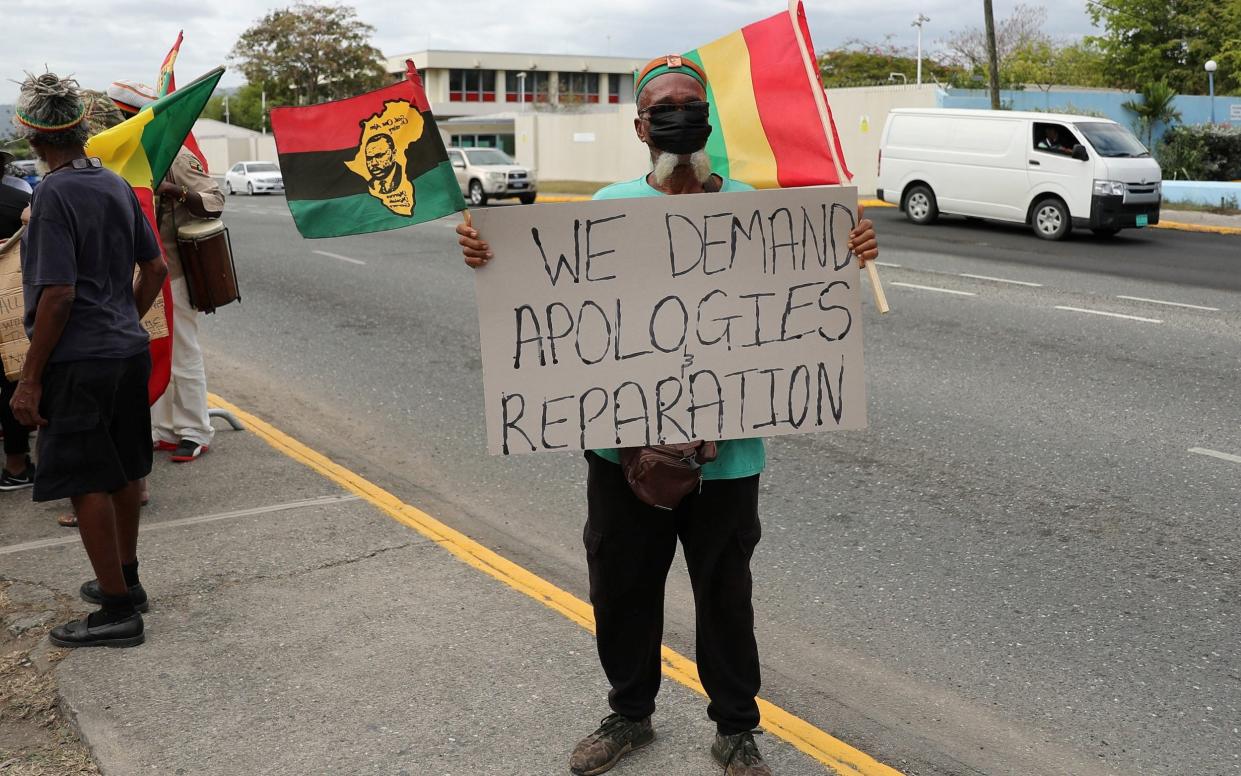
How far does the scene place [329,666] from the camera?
12.7 ft

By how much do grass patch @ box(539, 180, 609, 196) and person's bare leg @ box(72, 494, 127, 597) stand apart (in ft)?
101

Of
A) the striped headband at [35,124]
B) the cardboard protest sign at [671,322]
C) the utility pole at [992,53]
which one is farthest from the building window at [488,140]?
the cardboard protest sign at [671,322]

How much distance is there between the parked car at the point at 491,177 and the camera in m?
31.0

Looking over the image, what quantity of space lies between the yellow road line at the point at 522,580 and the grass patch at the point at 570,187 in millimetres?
28272

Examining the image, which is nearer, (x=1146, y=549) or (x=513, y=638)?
(x=513, y=638)

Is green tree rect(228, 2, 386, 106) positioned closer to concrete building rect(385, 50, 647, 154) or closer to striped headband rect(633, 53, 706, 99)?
concrete building rect(385, 50, 647, 154)

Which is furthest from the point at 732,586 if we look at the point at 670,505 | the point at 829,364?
the point at 829,364

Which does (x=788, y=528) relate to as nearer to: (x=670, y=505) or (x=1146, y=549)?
(x=1146, y=549)

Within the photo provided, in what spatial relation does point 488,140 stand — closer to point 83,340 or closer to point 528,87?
point 528,87

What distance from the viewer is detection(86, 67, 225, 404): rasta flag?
467 centimetres

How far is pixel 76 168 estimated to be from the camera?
152 inches

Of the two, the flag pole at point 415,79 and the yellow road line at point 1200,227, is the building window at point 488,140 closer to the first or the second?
the yellow road line at point 1200,227

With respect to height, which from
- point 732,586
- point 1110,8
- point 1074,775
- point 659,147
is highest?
point 1110,8

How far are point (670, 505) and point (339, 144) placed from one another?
1287 millimetres
